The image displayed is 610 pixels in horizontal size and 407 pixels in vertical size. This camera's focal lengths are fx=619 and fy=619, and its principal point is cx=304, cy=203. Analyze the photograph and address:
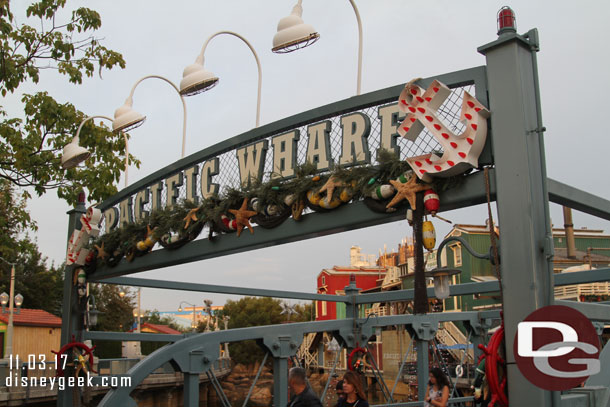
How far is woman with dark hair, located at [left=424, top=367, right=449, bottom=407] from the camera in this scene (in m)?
7.12

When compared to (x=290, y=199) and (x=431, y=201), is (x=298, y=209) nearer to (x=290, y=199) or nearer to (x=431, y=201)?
(x=290, y=199)

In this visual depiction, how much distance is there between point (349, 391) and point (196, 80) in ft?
14.7

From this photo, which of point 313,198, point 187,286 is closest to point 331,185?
point 313,198

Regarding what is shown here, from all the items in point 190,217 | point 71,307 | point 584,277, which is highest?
point 190,217

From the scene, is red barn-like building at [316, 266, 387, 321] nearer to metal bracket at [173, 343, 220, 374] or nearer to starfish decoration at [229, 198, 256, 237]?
starfish decoration at [229, 198, 256, 237]

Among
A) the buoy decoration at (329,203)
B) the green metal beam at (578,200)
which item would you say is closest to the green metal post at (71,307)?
the buoy decoration at (329,203)

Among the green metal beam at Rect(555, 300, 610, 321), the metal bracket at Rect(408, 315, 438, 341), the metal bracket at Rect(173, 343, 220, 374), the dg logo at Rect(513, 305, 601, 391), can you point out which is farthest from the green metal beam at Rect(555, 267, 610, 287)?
the metal bracket at Rect(173, 343, 220, 374)

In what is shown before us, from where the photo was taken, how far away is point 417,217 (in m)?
5.68

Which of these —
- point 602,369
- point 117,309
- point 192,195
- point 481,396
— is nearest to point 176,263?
point 192,195

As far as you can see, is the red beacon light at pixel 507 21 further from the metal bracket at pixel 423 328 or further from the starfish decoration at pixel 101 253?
the starfish decoration at pixel 101 253

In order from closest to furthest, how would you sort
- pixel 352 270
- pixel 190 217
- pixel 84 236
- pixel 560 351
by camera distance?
pixel 560 351 < pixel 190 217 < pixel 84 236 < pixel 352 270

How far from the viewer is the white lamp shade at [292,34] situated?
6970mm

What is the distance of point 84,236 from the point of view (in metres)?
10.6

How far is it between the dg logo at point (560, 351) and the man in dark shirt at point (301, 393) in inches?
77.6
